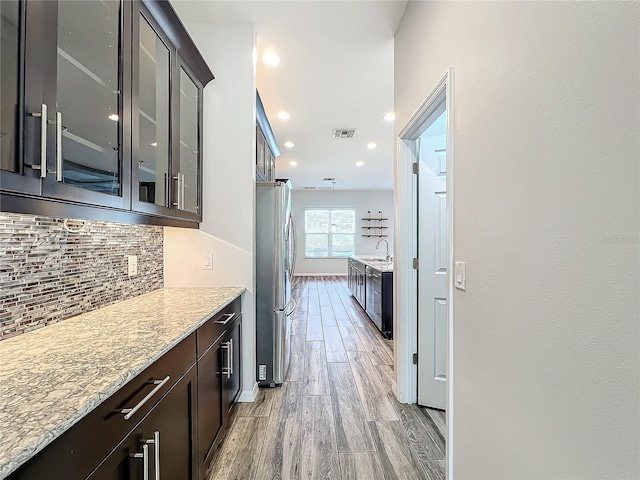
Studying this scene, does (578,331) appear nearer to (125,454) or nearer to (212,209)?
(125,454)

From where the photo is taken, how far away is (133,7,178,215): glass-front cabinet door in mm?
1610

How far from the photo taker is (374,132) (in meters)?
5.17

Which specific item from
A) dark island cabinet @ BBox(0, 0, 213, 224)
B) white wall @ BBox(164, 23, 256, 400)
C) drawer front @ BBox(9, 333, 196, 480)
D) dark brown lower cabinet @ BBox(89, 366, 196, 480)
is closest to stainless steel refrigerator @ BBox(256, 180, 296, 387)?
white wall @ BBox(164, 23, 256, 400)

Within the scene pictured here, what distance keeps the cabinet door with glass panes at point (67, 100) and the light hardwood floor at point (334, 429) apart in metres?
1.62

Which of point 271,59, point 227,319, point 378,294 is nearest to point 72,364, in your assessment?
point 227,319

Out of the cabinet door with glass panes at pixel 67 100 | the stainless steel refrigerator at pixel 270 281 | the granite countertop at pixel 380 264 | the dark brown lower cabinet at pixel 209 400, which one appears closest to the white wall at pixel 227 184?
the stainless steel refrigerator at pixel 270 281

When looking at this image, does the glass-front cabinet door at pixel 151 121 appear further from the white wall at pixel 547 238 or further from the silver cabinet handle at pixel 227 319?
Result: the white wall at pixel 547 238

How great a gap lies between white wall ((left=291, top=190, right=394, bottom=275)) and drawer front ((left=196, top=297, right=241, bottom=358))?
900 cm

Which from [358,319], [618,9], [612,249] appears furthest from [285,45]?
[358,319]

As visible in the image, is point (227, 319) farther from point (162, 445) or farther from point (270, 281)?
point (162, 445)

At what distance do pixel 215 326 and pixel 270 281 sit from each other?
3.20ft

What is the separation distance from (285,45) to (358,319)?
3.98 metres

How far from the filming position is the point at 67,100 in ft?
3.80

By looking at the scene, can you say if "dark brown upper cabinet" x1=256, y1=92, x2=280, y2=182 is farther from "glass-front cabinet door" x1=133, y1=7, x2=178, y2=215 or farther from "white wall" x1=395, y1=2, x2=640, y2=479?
"white wall" x1=395, y1=2, x2=640, y2=479
